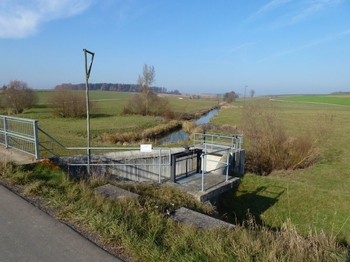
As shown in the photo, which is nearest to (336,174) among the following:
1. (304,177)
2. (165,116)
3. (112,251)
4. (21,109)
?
(304,177)

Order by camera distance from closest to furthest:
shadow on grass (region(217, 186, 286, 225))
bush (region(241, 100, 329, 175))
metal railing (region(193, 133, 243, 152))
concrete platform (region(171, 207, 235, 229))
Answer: concrete platform (region(171, 207, 235, 229)) → shadow on grass (region(217, 186, 286, 225)) → metal railing (region(193, 133, 243, 152)) → bush (region(241, 100, 329, 175))

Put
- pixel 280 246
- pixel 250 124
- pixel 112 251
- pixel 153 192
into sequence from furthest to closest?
pixel 250 124 < pixel 153 192 < pixel 280 246 < pixel 112 251

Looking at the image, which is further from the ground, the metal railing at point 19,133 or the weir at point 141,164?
the metal railing at point 19,133

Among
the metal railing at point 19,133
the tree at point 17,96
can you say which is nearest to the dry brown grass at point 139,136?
the metal railing at point 19,133

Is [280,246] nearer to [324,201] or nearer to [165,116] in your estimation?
[324,201]

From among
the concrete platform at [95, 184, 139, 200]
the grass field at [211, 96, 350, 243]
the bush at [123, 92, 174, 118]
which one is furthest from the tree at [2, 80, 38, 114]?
the concrete platform at [95, 184, 139, 200]

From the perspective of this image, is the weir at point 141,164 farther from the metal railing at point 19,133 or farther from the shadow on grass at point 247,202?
the shadow on grass at point 247,202

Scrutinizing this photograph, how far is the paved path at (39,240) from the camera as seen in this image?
296 centimetres

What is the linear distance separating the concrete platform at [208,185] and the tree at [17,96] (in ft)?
124

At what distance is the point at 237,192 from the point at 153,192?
504 centimetres

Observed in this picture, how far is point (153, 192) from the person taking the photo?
7.04 metres

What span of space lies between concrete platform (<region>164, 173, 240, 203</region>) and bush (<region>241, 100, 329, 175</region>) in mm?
5098

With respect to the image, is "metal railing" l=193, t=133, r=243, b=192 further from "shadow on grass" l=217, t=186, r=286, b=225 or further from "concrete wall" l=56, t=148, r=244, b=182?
"shadow on grass" l=217, t=186, r=286, b=225

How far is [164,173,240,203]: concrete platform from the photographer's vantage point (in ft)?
26.9
